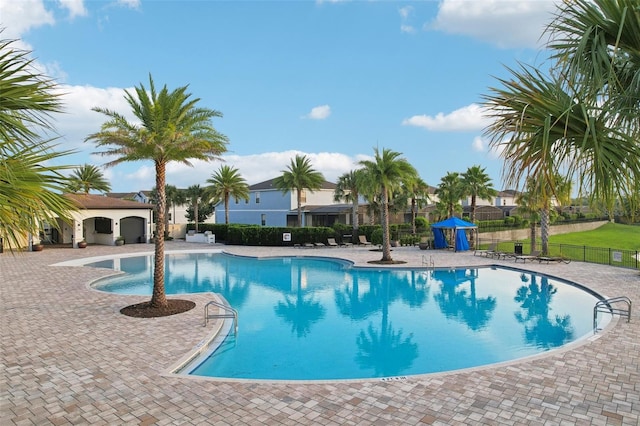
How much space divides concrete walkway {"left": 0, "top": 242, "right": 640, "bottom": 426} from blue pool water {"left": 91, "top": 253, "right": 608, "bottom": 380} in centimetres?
136

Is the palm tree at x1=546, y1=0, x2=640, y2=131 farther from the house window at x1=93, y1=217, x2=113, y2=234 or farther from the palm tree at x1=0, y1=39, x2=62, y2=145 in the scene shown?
the house window at x1=93, y1=217, x2=113, y2=234

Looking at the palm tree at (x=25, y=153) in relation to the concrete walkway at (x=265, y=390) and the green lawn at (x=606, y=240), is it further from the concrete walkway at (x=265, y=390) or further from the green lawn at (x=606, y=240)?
the green lawn at (x=606, y=240)

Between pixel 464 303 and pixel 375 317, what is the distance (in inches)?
172

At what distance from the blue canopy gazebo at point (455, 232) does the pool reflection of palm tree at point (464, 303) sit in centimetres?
884

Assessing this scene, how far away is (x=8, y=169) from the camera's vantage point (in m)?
4.45

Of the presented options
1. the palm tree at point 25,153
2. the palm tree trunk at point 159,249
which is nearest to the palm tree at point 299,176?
the palm tree trunk at point 159,249

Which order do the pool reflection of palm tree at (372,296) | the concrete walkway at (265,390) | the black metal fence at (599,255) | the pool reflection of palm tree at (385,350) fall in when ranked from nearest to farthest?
the concrete walkway at (265,390) → the pool reflection of palm tree at (385,350) → the pool reflection of palm tree at (372,296) → the black metal fence at (599,255)

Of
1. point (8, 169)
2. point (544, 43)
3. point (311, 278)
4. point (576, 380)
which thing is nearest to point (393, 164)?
point (311, 278)

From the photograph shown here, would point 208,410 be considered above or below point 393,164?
below

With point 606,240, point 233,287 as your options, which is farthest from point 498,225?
point 233,287

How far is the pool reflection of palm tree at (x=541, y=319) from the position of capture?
11777 millimetres

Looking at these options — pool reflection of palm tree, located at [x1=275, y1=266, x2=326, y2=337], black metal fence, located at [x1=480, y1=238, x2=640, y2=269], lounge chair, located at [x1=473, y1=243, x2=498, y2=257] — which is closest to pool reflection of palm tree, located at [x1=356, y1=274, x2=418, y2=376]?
pool reflection of palm tree, located at [x1=275, y1=266, x2=326, y2=337]

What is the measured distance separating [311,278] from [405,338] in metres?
11.0

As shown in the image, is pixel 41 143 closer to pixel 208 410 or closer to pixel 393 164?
pixel 208 410
